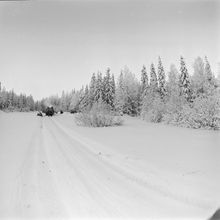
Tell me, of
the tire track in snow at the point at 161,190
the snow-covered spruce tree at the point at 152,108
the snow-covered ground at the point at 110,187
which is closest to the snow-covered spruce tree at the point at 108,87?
the snow-covered spruce tree at the point at 152,108

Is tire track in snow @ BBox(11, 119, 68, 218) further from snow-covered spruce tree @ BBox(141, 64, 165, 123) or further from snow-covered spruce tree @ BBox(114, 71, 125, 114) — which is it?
snow-covered spruce tree @ BBox(114, 71, 125, 114)

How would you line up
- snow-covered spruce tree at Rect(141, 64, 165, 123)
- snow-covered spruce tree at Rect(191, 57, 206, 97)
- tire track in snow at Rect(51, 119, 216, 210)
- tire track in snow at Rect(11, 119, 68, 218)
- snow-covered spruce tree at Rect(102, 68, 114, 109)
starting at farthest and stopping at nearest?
snow-covered spruce tree at Rect(191, 57, 206, 97) < snow-covered spruce tree at Rect(102, 68, 114, 109) < snow-covered spruce tree at Rect(141, 64, 165, 123) < tire track in snow at Rect(51, 119, 216, 210) < tire track in snow at Rect(11, 119, 68, 218)

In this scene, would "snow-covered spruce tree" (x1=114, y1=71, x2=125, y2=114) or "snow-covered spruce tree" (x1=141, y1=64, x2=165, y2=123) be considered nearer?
"snow-covered spruce tree" (x1=141, y1=64, x2=165, y2=123)

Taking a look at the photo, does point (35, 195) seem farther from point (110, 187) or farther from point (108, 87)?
point (108, 87)

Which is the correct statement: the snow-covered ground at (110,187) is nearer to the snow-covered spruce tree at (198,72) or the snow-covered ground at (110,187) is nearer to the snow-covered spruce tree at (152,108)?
the snow-covered spruce tree at (152,108)

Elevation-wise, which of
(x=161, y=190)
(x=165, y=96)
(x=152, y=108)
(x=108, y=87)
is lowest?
(x=161, y=190)

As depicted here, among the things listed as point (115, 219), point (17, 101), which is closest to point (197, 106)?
point (115, 219)

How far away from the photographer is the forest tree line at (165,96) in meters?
13.6

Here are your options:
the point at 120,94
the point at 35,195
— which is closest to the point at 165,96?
the point at 120,94

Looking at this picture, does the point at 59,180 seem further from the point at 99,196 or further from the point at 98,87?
→ the point at 98,87

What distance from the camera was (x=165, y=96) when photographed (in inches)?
885

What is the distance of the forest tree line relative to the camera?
44.5 feet

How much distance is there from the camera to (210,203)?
2500 millimetres

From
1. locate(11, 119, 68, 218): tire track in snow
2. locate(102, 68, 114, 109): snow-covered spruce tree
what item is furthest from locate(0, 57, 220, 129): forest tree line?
locate(11, 119, 68, 218): tire track in snow
